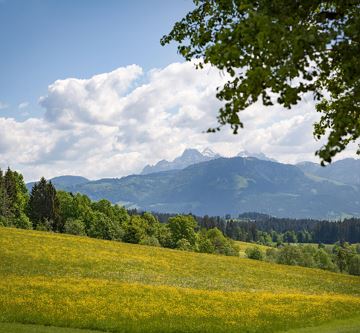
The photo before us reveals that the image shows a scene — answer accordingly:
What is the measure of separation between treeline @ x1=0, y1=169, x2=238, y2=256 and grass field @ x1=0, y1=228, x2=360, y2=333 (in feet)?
122

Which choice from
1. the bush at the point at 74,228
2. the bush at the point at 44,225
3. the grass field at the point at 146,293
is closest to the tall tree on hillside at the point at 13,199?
the bush at the point at 44,225

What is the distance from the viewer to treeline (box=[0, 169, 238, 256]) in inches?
4454

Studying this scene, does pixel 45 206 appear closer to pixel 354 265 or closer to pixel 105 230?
pixel 105 230

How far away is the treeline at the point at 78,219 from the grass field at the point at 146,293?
37.2m

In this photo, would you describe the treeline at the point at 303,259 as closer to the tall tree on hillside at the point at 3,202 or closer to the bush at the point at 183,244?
A: the bush at the point at 183,244

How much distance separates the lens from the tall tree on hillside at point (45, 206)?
11869 cm

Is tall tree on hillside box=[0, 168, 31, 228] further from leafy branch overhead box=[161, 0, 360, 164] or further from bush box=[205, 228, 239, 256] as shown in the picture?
leafy branch overhead box=[161, 0, 360, 164]

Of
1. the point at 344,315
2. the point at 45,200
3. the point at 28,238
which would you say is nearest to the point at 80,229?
the point at 45,200

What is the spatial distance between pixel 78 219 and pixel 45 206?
32.2 feet

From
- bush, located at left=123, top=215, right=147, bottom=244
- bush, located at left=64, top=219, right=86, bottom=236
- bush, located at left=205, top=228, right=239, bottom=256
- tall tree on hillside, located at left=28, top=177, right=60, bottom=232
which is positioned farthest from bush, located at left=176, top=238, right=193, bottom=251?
tall tree on hillside, located at left=28, top=177, right=60, bottom=232

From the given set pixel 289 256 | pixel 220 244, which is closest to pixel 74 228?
pixel 220 244

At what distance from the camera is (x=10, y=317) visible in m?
28.5

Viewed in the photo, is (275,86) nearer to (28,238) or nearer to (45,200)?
(28,238)

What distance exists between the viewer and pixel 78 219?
123 metres
